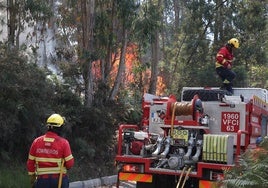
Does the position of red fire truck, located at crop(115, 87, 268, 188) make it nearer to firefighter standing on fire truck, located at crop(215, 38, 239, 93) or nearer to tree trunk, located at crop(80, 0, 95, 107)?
firefighter standing on fire truck, located at crop(215, 38, 239, 93)

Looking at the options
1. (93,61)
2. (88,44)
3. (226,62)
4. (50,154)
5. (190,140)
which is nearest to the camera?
(50,154)

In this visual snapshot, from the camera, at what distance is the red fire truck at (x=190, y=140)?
8.91 meters

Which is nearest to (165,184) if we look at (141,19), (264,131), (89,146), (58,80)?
(264,131)

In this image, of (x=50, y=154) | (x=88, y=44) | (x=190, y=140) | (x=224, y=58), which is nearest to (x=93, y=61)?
(x=88, y=44)

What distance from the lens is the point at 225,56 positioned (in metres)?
12.6

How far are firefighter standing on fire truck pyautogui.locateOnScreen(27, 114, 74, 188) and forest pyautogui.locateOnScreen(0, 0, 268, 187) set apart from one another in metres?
4.02

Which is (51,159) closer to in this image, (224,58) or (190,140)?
(190,140)

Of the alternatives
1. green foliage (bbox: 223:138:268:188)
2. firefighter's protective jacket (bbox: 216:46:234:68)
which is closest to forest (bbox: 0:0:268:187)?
firefighter's protective jacket (bbox: 216:46:234:68)

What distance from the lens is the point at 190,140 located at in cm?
934

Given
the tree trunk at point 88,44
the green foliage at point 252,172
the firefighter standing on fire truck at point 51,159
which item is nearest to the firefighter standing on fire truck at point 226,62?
the tree trunk at point 88,44

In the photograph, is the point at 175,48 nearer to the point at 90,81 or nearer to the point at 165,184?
the point at 90,81

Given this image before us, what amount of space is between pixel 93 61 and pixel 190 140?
8.42 m

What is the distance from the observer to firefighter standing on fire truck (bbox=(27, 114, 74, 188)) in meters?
6.99

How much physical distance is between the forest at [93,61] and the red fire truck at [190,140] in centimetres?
274
